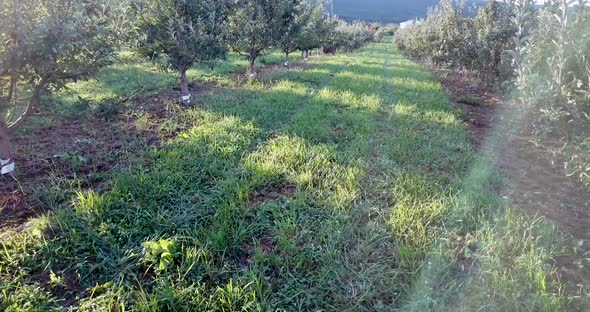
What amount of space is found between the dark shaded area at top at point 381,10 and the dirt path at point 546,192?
84.9 m

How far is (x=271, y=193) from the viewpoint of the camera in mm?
3695

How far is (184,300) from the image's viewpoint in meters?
2.24

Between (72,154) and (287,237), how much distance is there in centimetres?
325

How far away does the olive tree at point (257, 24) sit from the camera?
34.4 feet

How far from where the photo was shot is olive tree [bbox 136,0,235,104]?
6.92 meters

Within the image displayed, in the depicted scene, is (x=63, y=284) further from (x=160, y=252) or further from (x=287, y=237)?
(x=287, y=237)

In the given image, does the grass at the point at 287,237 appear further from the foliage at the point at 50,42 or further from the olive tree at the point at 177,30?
the olive tree at the point at 177,30

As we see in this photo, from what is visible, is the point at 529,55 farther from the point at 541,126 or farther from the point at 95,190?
the point at 95,190

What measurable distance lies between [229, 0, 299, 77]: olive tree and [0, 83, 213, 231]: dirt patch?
4.70 meters

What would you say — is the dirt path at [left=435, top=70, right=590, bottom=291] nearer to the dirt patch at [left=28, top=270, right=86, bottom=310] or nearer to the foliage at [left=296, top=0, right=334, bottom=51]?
the dirt patch at [left=28, top=270, right=86, bottom=310]

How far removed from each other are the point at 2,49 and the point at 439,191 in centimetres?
447

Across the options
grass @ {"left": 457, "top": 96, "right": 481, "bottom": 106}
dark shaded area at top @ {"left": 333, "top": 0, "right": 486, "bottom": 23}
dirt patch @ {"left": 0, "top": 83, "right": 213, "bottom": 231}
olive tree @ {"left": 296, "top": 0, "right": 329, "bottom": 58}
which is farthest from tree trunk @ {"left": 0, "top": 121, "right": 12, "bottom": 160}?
dark shaded area at top @ {"left": 333, "top": 0, "right": 486, "bottom": 23}

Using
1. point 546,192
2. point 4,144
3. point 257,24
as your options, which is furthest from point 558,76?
point 257,24

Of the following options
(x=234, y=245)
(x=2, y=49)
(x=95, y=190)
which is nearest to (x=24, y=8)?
(x=2, y=49)
